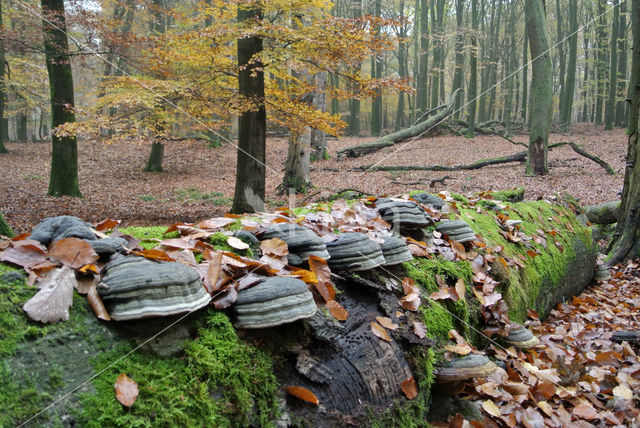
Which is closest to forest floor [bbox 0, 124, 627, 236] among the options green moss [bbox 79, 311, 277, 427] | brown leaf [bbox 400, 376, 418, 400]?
Result: brown leaf [bbox 400, 376, 418, 400]

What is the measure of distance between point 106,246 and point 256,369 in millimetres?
738

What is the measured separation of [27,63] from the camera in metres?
19.4

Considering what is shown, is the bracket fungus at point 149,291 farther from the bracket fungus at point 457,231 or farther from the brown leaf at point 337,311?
the bracket fungus at point 457,231

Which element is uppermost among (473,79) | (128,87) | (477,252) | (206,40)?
(473,79)

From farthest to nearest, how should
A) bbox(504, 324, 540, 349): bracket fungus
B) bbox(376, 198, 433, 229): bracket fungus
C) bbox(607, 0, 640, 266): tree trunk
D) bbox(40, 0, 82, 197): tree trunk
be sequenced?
1. bbox(40, 0, 82, 197): tree trunk
2. bbox(607, 0, 640, 266): tree trunk
3. bbox(376, 198, 433, 229): bracket fungus
4. bbox(504, 324, 540, 349): bracket fungus

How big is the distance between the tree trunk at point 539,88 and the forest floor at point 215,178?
0.61 meters

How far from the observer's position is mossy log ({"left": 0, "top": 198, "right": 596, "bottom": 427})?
44.6 inches

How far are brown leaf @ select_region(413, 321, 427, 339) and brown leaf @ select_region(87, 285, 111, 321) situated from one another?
144 cm

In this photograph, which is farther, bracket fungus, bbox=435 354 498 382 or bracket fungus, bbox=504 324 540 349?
bracket fungus, bbox=504 324 540 349

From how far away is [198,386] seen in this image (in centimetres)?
134

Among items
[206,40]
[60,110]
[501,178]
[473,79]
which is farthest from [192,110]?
[473,79]

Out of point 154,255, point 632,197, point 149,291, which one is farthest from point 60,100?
point 632,197

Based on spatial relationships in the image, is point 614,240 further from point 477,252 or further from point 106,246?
point 106,246

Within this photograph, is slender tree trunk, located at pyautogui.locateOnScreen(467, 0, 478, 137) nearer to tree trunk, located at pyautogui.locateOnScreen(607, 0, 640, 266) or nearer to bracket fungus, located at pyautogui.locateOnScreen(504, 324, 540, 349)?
tree trunk, located at pyautogui.locateOnScreen(607, 0, 640, 266)
